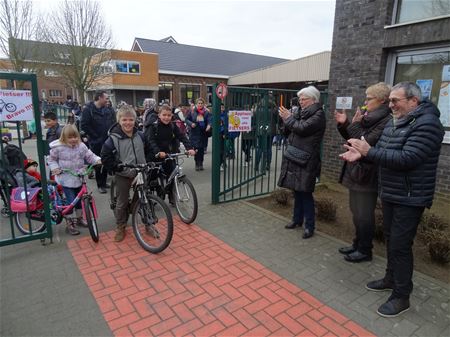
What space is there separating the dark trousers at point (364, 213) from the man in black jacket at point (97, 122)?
460cm

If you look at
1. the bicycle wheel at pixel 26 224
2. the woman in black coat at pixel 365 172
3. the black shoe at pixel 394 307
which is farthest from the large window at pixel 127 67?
the black shoe at pixel 394 307

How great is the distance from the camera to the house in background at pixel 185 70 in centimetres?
3391

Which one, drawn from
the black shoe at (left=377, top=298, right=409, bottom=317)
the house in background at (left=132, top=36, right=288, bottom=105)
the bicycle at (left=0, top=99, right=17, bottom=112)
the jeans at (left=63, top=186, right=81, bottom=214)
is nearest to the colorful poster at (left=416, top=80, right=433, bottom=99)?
the black shoe at (left=377, top=298, right=409, bottom=317)

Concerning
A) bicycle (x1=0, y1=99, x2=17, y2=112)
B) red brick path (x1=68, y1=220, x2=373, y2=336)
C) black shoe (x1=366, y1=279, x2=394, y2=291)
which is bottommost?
red brick path (x1=68, y1=220, x2=373, y2=336)

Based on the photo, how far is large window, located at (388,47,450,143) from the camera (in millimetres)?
5176

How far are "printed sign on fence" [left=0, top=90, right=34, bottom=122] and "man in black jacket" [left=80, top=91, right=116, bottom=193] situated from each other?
2719mm

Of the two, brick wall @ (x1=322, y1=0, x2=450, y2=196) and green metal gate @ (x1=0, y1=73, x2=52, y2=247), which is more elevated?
brick wall @ (x1=322, y1=0, x2=450, y2=196)

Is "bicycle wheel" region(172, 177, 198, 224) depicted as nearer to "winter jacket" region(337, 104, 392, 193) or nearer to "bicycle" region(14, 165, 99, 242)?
"bicycle" region(14, 165, 99, 242)

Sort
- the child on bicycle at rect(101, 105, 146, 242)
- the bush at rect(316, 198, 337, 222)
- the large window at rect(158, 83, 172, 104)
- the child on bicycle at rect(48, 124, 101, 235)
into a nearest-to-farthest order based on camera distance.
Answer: the child on bicycle at rect(101, 105, 146, 242) → the child on bicycle at rect(48, 124, 101, 235) → the bush at rect(316, 198, 337, 222) → the large window at rect(158, 83, 172, 104)

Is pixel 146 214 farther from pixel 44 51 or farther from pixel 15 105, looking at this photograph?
pixel 44 51

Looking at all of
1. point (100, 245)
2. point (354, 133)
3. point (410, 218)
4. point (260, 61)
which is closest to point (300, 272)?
point (410, 218)

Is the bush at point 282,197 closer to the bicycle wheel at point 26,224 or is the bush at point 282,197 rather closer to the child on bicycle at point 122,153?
the child on bicycle at point 122,153

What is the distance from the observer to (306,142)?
391 centimetres

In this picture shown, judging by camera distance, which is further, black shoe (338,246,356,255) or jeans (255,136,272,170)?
jeans (255,136,272,170)
